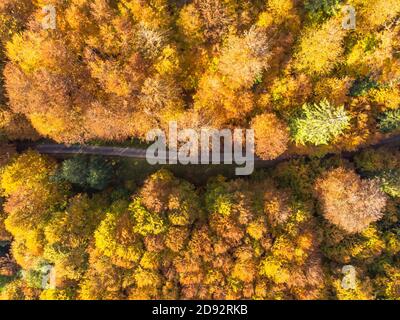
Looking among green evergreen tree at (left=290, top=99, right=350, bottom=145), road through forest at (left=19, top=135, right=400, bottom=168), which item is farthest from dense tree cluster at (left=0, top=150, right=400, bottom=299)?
green evergreen tree at (left=290, top=99, right=350, bottom=145)

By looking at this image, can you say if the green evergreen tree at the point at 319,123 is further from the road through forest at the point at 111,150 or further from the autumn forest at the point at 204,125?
the road through forest at the point at 111,150

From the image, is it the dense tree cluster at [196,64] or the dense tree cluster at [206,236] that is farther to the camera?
the dense tree cluster at [206,236]

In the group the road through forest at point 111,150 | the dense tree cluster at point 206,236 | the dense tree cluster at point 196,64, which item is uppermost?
the dense tree cluster at point 196,64

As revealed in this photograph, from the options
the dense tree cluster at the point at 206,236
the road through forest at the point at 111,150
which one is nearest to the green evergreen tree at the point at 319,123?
the dense tree cluster at the point at 206,236

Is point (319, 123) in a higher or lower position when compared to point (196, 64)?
lower

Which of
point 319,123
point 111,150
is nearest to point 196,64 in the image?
point 319,123

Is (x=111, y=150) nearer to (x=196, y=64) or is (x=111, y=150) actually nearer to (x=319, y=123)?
(x=196, y=64)

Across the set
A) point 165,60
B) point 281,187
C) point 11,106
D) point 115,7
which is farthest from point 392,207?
point 11,106

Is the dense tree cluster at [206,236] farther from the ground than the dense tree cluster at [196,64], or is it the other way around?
the dense tree cluster at [196,64]

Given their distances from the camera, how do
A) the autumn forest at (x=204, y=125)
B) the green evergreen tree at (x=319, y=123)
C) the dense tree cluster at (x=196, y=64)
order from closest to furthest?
the dense tree cluster at (x=196, y=64), the autumn forest at (x=204, y=125), the green evergreen tree at (x=319, y=123)
